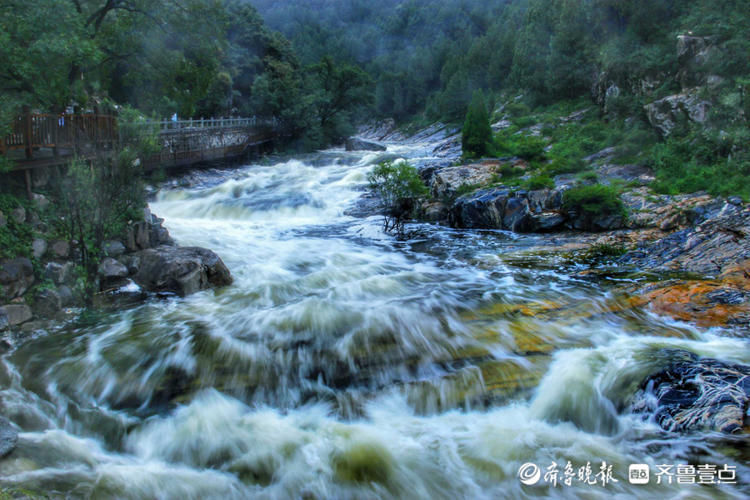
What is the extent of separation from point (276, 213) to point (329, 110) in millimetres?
28181

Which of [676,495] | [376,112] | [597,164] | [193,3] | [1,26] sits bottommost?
[676,495]

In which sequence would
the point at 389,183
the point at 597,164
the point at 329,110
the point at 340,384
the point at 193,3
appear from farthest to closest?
1. the point at 329,110
2. the point at 597,164
3. the point at 389,183
4. the point at 193,3
5. the point at 340,384

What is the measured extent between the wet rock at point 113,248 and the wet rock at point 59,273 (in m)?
1.01

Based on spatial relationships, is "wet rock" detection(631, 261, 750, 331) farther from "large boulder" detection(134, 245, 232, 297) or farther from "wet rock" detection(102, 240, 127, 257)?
"wet rock" detection(102, 240, 127, 257)

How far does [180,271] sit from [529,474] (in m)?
8.11

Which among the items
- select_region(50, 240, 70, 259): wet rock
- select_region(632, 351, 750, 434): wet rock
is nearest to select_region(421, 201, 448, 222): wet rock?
select_region(632, 351, 750, 434): wet rock

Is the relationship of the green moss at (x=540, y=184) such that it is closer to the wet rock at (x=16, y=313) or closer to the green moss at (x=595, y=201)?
the green moss at (x=595, y=201)

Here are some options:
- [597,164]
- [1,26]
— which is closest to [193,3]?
[1,26]

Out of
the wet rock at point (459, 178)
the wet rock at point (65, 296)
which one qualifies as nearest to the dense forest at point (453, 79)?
the wet rock at point (459, 178)

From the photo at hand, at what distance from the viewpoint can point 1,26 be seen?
9.58 m

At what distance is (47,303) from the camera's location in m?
8.66

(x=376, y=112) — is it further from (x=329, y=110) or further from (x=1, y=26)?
(x=1, y=26)

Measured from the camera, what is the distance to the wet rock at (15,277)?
8.18 metres

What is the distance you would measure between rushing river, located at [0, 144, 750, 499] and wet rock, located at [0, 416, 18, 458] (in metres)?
0.12
